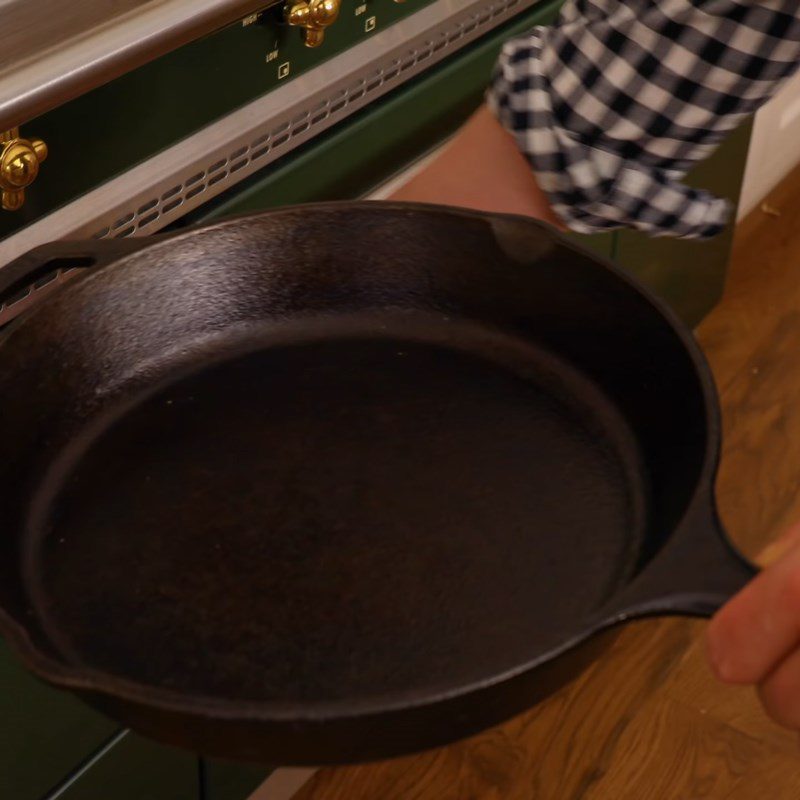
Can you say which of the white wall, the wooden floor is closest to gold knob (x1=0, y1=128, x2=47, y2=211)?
the wooden floor

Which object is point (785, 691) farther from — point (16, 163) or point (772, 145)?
point (772, 145)

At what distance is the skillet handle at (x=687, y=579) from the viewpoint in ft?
1.39

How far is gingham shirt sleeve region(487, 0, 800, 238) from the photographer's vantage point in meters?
0.69

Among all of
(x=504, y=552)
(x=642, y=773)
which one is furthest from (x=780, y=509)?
(x=504, y=552)

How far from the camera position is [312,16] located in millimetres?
779

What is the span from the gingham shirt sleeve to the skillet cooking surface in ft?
0.48

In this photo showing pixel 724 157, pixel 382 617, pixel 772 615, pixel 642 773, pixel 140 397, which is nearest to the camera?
pixel 772 615

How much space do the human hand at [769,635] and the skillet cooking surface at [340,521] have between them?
65mm

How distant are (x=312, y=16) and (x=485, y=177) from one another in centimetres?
16

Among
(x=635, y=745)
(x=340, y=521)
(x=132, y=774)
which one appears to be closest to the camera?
(x=340, y=521)

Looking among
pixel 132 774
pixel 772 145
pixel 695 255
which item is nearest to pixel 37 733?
pixel 132 774

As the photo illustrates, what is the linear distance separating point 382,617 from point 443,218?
251mm

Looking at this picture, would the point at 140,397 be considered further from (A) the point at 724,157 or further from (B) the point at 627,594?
(A) the point at 724,157

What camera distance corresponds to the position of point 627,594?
42 centimetres
